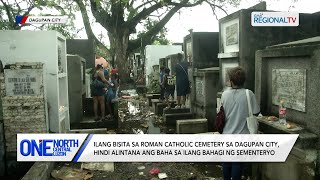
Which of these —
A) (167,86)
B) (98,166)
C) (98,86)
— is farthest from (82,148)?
(167,86)

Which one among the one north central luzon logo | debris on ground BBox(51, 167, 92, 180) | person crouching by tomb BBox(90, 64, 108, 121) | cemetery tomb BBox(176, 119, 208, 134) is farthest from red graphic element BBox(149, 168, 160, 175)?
person crouching by tomb BBox(90, 64, 108, 121)

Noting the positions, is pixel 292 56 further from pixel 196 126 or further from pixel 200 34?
pixel 200 34

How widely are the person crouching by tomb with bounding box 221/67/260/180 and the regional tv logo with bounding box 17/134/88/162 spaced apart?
2.21m

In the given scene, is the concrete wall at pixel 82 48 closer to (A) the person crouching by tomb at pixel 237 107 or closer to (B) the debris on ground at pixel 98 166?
(B) the debris on ground at pixel 98 166

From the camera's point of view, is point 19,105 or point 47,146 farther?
point 19,105

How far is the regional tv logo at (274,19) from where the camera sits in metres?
6.30

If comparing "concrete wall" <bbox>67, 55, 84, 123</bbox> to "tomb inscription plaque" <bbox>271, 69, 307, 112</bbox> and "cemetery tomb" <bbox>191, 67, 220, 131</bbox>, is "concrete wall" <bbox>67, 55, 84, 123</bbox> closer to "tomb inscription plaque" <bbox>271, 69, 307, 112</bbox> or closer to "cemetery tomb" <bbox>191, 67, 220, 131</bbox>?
"cemetery tomb" <bbox>191, 67, 220, 131</bbox>

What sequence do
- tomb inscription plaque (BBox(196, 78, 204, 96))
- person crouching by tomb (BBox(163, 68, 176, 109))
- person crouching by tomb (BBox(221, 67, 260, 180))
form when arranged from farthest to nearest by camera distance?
person crouching by tomb (BBox(163, 68, 176, 109)) < tomb inscription plaque (BBox(196, 78, 204, 96)) < person crouching by tomb (BBox(221, 67, 260, 180))

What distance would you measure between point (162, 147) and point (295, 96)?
246cm

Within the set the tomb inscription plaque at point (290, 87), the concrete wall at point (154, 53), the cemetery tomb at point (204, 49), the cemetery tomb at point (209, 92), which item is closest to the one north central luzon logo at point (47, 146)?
the tomb inscription plaque at point (290, 87)

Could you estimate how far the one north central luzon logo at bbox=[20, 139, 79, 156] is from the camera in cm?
462

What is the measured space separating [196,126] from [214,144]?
12.1 ft

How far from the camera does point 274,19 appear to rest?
639 cm

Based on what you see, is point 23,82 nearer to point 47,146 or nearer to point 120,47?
point 47,146
